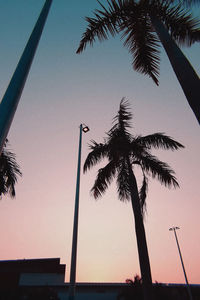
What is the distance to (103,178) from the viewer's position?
11.0 metres

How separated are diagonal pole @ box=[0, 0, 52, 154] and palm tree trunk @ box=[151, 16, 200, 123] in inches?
103

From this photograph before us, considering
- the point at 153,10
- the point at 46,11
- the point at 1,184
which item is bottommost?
the point at 46,11

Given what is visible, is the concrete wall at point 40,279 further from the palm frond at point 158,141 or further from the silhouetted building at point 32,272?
the palm frond at point 158,141

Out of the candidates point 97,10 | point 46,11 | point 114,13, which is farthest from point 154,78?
point 46,11

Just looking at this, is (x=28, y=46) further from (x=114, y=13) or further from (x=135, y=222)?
(x=135, y=222)

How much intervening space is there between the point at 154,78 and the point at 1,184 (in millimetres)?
8985

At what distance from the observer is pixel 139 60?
5977 millimetres

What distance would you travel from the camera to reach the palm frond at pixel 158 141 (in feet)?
33.2

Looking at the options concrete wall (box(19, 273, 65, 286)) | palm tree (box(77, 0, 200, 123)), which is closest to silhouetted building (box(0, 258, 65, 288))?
concrete wall (box(19, 273, 65, 286))

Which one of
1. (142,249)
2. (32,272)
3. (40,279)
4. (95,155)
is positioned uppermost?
(95,155)

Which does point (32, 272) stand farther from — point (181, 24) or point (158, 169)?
point (181, 24)

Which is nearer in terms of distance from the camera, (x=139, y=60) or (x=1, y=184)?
(x=139, y=60)

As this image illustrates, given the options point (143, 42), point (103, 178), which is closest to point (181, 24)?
point (143, 42)

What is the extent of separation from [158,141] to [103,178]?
375cm
